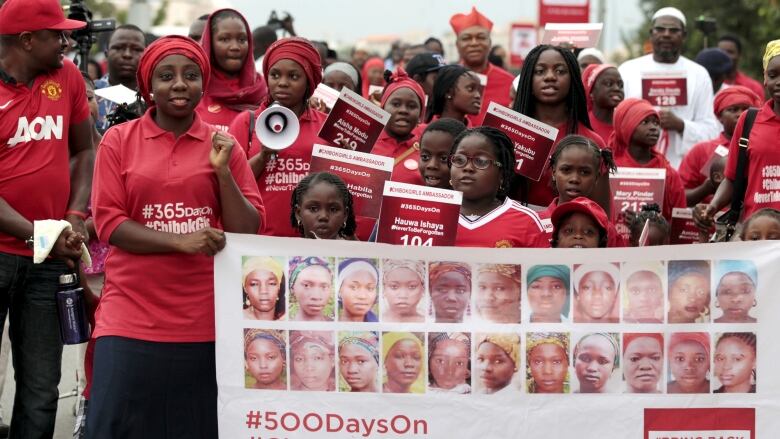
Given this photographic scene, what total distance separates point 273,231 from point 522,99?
1783 mm

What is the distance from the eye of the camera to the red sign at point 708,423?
5.50 metres

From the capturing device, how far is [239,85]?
8.39 m

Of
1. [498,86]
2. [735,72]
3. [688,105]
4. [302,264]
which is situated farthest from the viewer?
[735,72]

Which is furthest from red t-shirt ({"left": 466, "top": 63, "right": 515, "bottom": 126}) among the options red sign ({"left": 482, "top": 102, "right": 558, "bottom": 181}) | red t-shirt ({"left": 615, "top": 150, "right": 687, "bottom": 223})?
red sign ({"left": 482, "top": 102, "right": 558, "bottom": 181})

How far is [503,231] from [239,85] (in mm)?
2561

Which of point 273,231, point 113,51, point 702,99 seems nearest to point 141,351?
point 273,231

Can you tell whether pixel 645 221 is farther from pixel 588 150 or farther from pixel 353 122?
pixel 353 122

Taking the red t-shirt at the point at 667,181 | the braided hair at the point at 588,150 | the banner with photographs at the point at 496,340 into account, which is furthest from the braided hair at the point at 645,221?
the banner with photographs at the point at 496,340

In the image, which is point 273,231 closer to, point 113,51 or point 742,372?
point 742,372

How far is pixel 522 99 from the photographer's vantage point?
8.08m

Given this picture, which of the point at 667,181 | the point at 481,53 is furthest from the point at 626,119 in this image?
the point at 481,53

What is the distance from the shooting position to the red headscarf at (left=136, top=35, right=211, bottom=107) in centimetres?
578

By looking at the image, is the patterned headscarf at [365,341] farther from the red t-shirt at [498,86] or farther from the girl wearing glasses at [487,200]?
the red t-shirt at [498,86]

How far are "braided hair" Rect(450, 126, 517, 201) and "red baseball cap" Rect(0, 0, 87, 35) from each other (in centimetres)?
180
